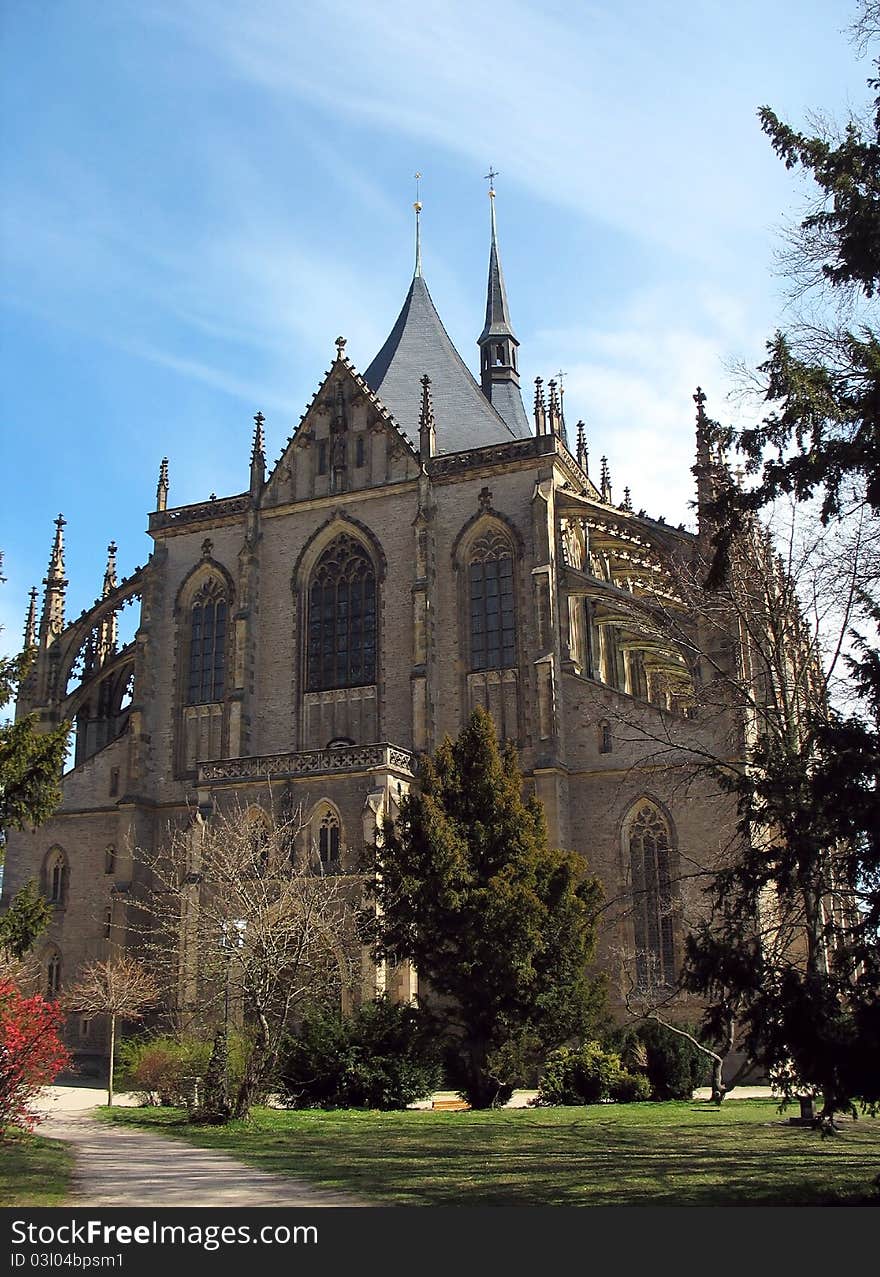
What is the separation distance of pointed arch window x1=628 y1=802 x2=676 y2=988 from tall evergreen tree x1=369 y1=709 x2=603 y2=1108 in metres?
7.60

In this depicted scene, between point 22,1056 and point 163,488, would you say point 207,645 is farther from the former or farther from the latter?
point 22,1056

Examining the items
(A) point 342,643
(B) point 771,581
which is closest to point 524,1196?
(B) point 771,581

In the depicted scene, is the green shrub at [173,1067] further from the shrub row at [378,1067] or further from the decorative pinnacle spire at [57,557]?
the decorative pinnacle spire at [57,557]

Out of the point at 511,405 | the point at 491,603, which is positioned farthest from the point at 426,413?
the point at 511,405

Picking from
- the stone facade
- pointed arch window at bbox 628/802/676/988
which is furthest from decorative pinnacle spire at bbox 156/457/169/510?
pointed arch window at bbox 628/802/676/988

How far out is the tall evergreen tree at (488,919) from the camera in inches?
961

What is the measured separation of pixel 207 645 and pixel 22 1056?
1042 inches

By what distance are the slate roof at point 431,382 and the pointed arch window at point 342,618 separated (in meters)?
5.28

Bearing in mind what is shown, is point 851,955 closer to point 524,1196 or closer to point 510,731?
point 524,1196

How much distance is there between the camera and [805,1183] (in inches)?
494

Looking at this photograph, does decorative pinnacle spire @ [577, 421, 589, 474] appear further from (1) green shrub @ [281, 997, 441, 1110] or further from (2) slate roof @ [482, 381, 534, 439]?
(1) green shrub @ [281, 997, 441, 1110]

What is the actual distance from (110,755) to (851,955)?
33.6 metres

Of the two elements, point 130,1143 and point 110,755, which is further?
point 110,755

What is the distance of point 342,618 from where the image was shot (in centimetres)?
4103
